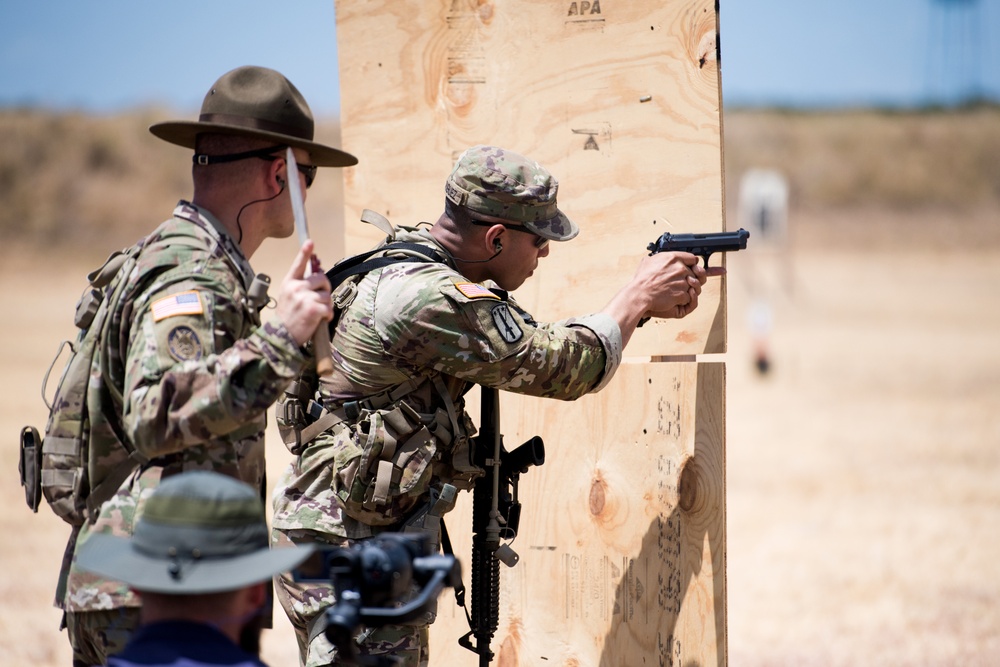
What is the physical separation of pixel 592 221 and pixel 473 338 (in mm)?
1017

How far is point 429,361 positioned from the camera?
10.1 feet

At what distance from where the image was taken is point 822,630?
20.0 feet

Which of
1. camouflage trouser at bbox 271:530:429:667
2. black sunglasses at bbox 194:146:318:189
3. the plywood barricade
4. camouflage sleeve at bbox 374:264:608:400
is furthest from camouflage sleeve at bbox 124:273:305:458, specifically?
the plywood barricade

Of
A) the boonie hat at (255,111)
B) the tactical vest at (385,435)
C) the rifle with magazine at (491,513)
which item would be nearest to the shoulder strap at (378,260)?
the tactical vest at (385,435)

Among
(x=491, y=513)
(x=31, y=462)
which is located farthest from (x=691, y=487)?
(x=31, y=462)

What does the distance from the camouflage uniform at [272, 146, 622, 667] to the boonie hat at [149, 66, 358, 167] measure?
20.0 inches

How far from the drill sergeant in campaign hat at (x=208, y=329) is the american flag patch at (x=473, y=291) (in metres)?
0.53

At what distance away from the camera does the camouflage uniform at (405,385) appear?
3020mm

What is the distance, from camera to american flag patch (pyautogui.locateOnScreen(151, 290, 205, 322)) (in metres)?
2.52

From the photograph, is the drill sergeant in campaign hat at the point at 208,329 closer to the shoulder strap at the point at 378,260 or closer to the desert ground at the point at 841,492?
the shoulder strap at the point at 378,260

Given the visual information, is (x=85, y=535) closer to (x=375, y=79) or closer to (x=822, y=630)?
(x=375, y=79)

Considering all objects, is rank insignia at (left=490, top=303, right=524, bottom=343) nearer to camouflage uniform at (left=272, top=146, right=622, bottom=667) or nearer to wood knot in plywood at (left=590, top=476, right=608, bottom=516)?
camouflage uniform at (left=272, top=146, right=622, bottom=667)

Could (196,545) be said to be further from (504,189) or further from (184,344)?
(504,189)

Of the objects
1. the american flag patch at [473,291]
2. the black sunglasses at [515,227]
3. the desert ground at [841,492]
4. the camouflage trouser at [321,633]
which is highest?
the black sunglasses at [515,227]
